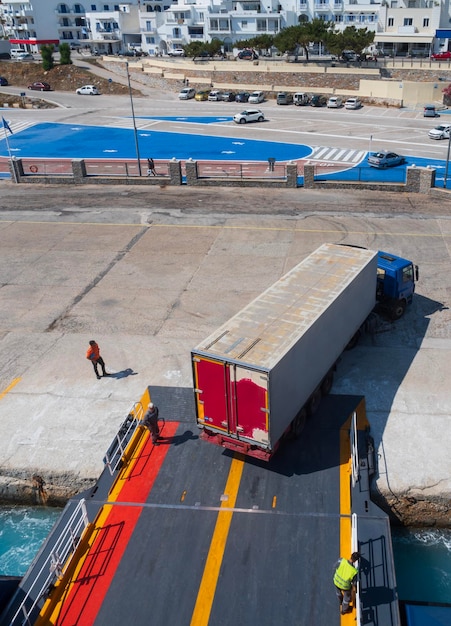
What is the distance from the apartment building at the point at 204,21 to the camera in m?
103

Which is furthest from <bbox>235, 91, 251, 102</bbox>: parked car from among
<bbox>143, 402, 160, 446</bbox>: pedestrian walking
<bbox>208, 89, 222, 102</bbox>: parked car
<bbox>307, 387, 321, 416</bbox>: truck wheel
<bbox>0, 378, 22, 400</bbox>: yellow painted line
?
<bbox>143, 402, 160, 446</bbox>: pedestrian walking

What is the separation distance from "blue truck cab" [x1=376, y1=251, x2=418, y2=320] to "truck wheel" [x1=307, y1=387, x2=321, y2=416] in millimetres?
6607

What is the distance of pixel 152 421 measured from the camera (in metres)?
15.0

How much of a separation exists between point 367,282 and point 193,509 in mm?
9361

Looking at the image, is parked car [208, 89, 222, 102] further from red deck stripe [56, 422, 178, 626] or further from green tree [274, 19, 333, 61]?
red deck stripe [56, 422, 178, 626]

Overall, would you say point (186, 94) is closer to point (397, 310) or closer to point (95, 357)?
point (397, 310)

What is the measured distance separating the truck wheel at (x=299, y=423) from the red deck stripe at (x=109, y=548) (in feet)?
11.7

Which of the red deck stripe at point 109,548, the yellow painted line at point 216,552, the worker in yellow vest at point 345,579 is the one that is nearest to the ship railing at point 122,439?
the red deck stripe at point 109,548

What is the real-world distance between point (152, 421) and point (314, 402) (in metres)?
4.71

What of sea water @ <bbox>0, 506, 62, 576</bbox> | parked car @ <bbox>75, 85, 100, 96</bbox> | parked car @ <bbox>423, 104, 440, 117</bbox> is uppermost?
parked car @ <bbox>75, 85, 100, 96</bbox>

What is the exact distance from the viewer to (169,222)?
3344 cm

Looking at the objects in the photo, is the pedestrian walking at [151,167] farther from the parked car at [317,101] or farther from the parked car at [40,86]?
the parked car at [40,86]

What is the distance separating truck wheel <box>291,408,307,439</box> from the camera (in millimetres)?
14898

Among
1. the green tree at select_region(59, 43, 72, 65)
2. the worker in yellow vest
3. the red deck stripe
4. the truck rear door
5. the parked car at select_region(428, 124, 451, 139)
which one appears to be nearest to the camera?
the worker in yellow vest
